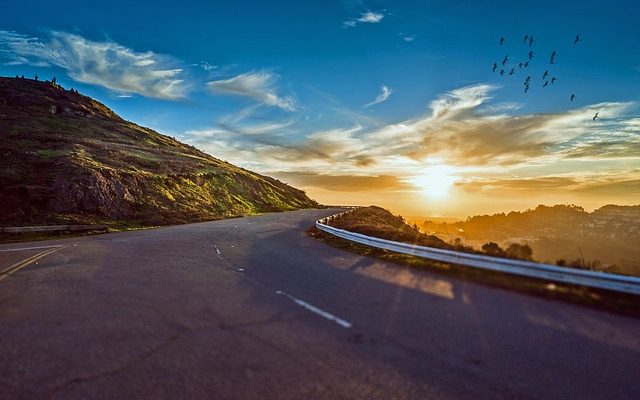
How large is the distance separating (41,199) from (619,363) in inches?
1406

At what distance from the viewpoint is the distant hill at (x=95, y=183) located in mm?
28500

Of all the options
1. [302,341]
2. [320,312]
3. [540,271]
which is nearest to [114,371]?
[302,341]

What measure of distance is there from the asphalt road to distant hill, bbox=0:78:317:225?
23.7m

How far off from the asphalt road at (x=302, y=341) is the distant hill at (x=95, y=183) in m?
23.7

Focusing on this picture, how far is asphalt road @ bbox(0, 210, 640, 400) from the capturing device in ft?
12.5

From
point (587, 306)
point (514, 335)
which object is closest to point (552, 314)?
point (587, 306)

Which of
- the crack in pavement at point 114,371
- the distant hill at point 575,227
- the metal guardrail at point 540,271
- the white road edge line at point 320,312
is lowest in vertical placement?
the crack in pavement at point 114,371

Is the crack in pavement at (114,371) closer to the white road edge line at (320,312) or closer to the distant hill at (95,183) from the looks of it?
the white road edge line at (320,312)

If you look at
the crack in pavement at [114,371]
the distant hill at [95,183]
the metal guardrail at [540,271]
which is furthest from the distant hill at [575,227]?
the crack in pavement at [114,371]

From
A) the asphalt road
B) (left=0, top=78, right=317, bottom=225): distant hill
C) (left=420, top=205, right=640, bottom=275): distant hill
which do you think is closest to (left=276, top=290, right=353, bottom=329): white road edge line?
the asphalt road

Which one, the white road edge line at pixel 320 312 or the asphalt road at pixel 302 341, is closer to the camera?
the asphalt road at pixel 302 341

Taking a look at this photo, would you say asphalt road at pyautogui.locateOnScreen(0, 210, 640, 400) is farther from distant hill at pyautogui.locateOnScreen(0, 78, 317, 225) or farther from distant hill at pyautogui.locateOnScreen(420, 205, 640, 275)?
distant hill at pyautogui.locateOnScreen(420, 205, 640, 275)

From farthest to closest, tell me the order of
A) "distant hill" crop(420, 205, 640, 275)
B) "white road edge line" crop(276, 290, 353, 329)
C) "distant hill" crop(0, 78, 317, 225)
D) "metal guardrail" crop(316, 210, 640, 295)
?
"distant hill" crop(420, 205, 640, 275) < "distant hill" crop(0, 78, 317, 225) < "metal guardrail" crop(316, 210, 640, 295) < "white road edge line" crop(276, 290, 353, 329)

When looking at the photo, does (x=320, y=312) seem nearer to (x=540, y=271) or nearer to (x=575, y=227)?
(x=540, y=271)
